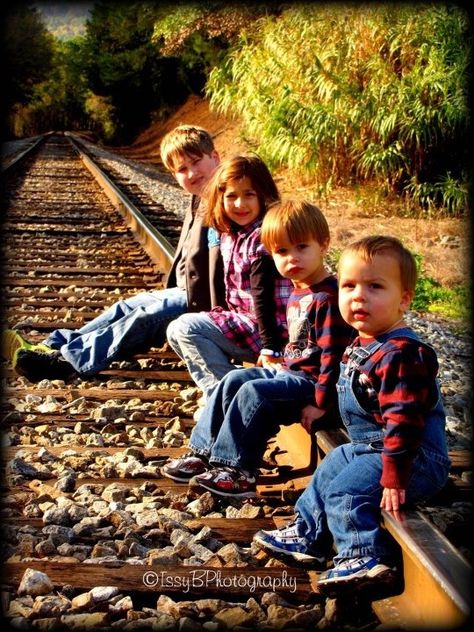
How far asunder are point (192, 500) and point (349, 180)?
8.34 m

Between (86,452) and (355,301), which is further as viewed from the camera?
(86,452)

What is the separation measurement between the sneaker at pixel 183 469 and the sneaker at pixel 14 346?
1.49 meters

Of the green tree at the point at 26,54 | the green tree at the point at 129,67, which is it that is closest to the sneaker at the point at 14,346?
the green tree at the point at 129,67

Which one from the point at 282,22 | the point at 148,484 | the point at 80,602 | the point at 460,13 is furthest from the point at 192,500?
the point at 282,22

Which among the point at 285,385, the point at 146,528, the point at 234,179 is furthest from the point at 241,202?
the point at 146,528

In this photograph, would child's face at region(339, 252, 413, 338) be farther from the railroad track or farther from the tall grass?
the tall grass

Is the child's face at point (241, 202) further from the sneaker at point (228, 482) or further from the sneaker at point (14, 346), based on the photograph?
the sneaker at point (14, 346)

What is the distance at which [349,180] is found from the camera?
10.7 m

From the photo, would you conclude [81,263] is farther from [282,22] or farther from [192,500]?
[282,22]

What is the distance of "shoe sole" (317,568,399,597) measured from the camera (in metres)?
2.13

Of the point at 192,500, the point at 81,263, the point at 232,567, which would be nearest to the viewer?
the point at 232,567

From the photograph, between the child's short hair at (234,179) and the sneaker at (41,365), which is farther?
the sneaker at (41,365)

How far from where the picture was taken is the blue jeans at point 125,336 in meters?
4.23

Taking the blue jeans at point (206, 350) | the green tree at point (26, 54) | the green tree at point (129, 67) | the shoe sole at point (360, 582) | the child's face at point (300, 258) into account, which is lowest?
the shoe sole at point (360, 582)
